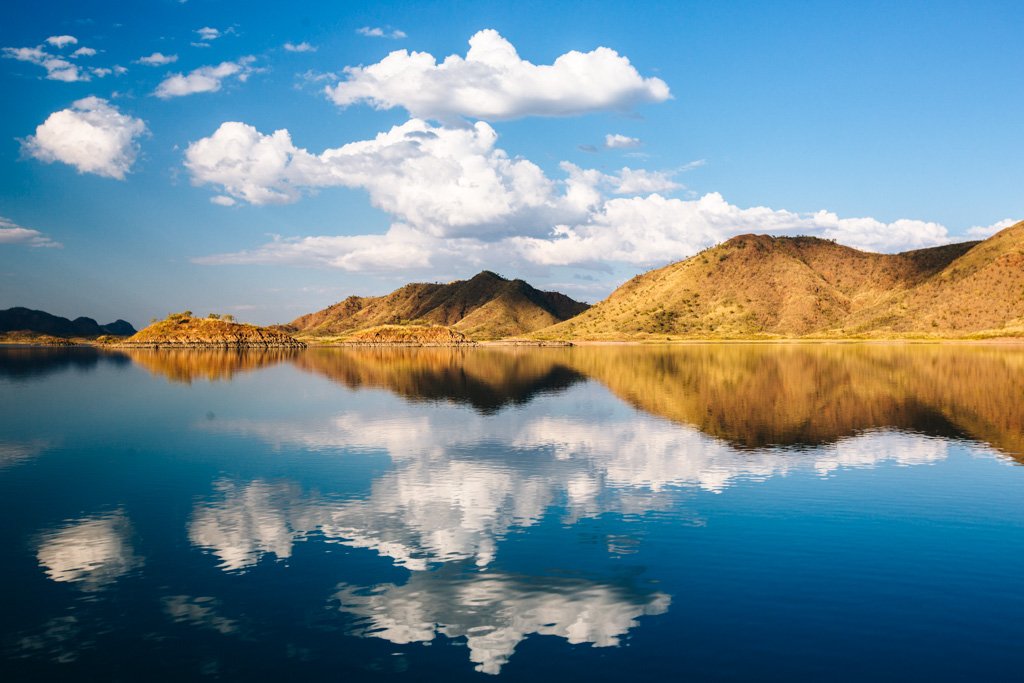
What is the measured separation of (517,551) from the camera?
75.8 ft

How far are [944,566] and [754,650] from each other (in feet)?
31.4

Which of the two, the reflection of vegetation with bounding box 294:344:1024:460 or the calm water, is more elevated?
the reflection of vegetation with bounding box 294:344:1024:460

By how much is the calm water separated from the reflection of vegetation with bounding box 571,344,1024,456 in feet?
3.01

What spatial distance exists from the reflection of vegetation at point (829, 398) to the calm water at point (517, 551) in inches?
36.1

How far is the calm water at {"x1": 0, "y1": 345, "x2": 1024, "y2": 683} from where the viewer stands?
1605cm

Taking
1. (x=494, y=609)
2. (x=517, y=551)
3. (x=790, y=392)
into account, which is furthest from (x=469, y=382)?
(x=494, y=609)

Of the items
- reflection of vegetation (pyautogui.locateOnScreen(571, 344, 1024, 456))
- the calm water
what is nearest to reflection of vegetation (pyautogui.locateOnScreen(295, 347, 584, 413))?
reflection of vegetation (pyautogui.locateOnScreen(571, 344, 1024, 456))

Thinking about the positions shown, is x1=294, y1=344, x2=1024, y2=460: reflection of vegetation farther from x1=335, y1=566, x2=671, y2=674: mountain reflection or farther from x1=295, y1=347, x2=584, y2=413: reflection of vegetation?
x1=335, y1=566, x2=671, y2=674: mountain reflection

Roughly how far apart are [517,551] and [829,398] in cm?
5377

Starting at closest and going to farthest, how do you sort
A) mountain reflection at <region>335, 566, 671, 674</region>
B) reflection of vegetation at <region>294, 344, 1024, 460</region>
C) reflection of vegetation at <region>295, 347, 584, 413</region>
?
mountain reflection at <region>335, 566, 671, 674</region> → reflection of vegetation at <region>294, 344, 1024, 460</region> → reflection of vegetation at <region>295, 347, 584, 413</region>

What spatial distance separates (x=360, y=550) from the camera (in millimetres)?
23141

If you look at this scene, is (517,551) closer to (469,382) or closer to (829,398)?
(829,398)

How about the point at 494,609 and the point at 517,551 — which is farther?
the point at 517,551

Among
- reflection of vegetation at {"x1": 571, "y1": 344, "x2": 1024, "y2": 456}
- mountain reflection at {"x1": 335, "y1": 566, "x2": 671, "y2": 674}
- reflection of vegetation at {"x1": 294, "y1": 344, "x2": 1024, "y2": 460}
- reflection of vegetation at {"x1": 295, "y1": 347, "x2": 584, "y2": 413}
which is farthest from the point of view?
reflection of vegetation at {"x1": 295, "y1": 347, "x2": 584, "y2": 413}
